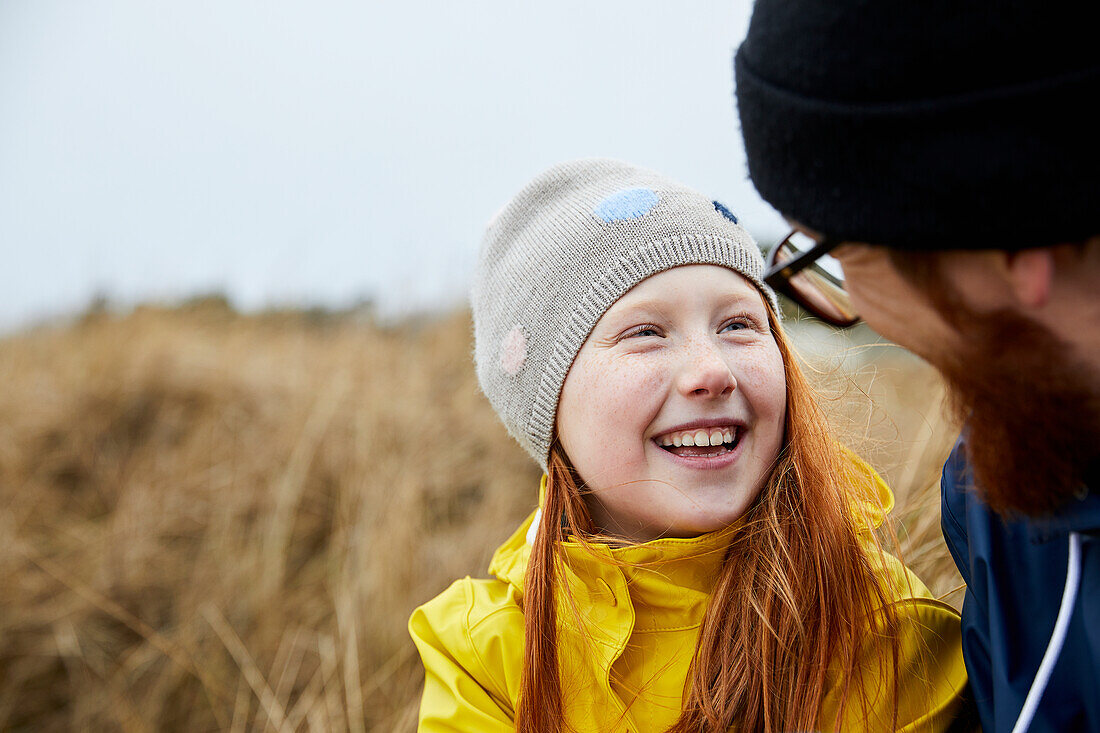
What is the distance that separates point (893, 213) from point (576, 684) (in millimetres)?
1217

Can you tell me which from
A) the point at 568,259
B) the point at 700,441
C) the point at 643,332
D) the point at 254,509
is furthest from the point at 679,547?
the point at 254,509

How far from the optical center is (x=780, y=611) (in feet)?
5.60

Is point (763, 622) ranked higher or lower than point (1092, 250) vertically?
lower

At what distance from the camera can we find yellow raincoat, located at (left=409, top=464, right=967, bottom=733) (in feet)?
5.46

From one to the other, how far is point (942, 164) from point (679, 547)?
985 millimetres

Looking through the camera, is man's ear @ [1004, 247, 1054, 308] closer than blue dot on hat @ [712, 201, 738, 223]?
Yes

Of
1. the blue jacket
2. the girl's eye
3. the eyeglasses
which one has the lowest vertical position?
the blue jacket

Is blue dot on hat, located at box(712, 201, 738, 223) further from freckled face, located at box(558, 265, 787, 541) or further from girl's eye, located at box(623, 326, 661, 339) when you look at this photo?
girl's eye, located at box(623, 326, 661, 339)

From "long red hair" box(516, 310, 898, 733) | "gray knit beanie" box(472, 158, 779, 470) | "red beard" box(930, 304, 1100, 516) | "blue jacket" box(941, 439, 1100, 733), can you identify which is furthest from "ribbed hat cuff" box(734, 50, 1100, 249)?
"long red hair" box(516, 310, 898, 733)

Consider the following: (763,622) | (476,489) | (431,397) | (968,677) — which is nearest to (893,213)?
(763,622)

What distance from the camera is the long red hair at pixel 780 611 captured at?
1642 millimetres

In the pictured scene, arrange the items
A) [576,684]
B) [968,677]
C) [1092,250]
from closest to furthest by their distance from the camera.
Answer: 1. [1092,250]
2. [968,677]
3. [576,684]

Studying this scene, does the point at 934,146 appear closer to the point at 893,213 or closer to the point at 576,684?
the point at 893,213

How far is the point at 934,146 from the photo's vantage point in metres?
1.08
